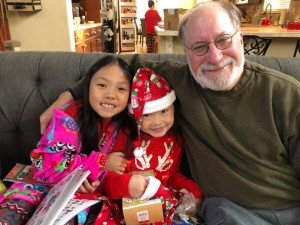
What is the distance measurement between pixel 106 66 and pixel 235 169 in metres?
0.70

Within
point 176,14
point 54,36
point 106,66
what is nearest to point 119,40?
point 54,36

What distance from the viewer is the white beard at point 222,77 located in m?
1.06

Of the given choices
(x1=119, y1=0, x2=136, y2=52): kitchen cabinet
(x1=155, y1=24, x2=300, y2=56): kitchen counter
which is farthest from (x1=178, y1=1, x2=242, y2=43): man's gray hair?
(x1=119, y1=0, x2=136, y2=52): kitchen cabinet

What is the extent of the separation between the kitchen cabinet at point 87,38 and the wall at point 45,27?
0.35 m

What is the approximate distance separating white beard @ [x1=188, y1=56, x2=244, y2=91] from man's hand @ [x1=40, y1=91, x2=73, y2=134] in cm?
64

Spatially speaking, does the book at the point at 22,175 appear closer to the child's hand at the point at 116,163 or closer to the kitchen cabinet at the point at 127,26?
the child's hand at the point at 116,163

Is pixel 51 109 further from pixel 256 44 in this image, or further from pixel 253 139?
pixel 256 44

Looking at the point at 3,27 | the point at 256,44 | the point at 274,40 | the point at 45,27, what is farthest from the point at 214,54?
the point at 3,27

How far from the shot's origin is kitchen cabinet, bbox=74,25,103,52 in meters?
4.03

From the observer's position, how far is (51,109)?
4.10 ft

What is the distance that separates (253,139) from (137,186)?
49 centimetres

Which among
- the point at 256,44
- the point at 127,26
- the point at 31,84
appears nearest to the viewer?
the point at 31,84

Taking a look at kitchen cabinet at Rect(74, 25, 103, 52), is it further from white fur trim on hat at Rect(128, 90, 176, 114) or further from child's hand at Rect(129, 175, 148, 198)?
child's hand at Rect(129, 175, 148, 198)

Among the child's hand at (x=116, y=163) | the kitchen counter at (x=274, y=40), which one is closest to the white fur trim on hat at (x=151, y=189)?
the child's hand at (x=116, y=163)
